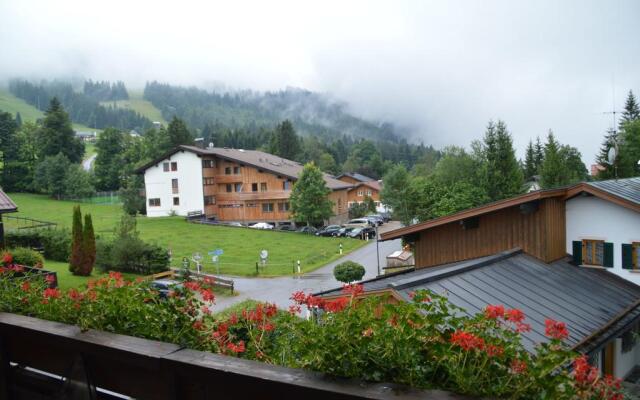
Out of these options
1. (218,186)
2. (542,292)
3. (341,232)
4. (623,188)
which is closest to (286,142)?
(218,186)

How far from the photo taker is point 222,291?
26922 mm

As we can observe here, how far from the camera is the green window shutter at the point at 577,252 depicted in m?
16.8

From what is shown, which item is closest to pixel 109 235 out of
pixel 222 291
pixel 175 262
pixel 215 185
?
pixel 175 262

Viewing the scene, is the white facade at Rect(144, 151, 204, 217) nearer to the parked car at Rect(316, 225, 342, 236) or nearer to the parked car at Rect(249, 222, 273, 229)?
the parked car at Rect(249, 222, 273, 229)

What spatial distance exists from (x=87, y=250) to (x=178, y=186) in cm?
3046

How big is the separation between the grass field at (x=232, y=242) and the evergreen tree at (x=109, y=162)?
1616 cm

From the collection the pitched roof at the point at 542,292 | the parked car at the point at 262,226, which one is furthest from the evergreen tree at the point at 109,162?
the pitched roof at the point at 542,292

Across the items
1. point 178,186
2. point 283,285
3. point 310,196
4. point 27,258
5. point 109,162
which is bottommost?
point 283,285

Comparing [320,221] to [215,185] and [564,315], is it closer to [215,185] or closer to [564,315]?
[215,185]

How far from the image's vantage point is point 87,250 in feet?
88.4

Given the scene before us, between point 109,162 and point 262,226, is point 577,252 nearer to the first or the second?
point 262,226

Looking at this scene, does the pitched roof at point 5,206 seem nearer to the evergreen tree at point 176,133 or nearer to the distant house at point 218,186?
the distant house at point 218,186

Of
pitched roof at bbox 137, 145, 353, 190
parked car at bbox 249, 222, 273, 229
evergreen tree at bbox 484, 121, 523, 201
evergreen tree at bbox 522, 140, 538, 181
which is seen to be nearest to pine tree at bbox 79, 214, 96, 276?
parked car at bbox 249, 222, 273, 229

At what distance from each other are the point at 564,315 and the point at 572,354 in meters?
11.2
